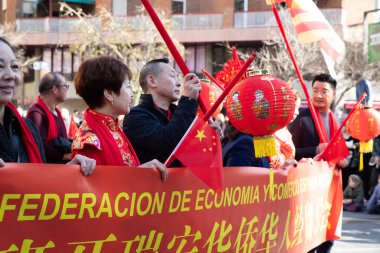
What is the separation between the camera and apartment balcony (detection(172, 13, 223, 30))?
115 ft

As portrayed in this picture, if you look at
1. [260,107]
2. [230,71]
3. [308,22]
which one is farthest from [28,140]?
[308,22]

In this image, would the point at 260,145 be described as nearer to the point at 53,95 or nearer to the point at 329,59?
the point at 329,59

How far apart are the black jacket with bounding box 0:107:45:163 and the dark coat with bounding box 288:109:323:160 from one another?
3271 mm

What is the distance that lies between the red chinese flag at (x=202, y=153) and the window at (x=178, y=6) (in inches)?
1302

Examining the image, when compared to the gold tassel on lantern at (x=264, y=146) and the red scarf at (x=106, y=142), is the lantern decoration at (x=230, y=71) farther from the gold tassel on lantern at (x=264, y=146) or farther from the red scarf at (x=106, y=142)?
the red scarf at (x=106, y=142)

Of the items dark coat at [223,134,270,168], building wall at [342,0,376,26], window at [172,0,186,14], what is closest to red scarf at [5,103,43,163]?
dark coat at [223,134,270,168]

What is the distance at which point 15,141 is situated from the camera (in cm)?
281

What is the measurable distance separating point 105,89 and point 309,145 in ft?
9.94

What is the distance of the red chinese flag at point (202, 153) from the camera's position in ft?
10.5

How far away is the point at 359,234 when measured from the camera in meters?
8.59

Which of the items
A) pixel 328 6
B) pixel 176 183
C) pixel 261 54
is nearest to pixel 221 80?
pixel 176 183

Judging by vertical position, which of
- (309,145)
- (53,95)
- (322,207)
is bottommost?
(322,207)

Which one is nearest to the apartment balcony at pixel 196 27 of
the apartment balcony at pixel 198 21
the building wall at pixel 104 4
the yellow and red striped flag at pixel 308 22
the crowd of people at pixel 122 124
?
the apartment balcony at pixel 198 21

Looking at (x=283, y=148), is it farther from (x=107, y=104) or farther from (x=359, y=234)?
(x=359, y=234)
